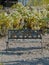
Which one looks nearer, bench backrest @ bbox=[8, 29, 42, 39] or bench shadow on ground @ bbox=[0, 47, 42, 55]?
bench shadow on ground @ bbox=[0, 47, 42, 55]

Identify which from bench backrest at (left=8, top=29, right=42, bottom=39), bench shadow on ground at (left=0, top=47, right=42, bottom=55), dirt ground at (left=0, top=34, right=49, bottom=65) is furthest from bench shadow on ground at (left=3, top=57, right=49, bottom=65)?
bench backrest at (left=8, top=29, right=42, bottom=39)

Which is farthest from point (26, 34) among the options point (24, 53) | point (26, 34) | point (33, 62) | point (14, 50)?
point (33, 62)

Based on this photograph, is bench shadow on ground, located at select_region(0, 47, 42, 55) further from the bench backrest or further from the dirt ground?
the bench backrest

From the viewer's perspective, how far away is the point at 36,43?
10.3 metres

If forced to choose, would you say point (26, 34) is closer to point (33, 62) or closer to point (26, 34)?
point (26, 34)

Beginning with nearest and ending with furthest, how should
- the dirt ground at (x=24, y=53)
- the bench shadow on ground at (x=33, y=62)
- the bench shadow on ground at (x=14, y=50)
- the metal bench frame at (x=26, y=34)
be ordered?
the bench shadow on ground at (x=33, y=62), the dirt ground at (x=24, y=53), the bench shadow on ground at (x=14, y=50), the metal bench frame at (x=26, y=34)

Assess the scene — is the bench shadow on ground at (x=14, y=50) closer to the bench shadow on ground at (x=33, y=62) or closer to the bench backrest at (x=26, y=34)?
the bench backrest at (x=26, y=34)

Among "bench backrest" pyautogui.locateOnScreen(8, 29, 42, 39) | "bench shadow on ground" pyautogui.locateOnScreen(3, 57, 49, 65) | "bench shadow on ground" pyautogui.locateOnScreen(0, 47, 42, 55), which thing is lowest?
"bench shadow on ground" pyautogui.locateOnScreen(0, 47, 42, 55)

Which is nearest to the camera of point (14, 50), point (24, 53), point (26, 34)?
point (24, 53)

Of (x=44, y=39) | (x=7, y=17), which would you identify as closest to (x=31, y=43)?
(x=44, y=39)

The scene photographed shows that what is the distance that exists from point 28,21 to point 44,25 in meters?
0.72

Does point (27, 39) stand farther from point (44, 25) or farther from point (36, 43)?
point (44, 25)

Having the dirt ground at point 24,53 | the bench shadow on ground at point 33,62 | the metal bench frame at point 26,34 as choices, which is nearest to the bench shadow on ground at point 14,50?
the dirt ground at point 24,53

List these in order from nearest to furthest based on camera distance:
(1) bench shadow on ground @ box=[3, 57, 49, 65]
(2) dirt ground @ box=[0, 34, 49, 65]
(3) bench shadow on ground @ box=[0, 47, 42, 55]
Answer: (1) bench shadow on ground @ box=[3, 57, 49, 65] < (2) dirt ground @ box=[0, 34, 49, 65] < (3) bench shadow on ground @ box=[0, 47, 42, 55]
